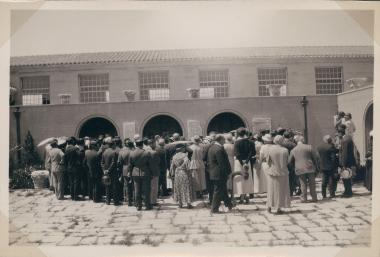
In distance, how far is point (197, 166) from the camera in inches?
324

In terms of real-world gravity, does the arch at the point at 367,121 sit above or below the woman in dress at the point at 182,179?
above

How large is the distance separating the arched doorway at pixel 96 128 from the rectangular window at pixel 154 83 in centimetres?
125

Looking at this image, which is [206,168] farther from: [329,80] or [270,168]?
[329,80]

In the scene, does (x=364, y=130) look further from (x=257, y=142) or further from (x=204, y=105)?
(x=204, y=105)

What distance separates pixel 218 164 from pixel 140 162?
159 centimetres

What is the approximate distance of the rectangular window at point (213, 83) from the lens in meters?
8.99

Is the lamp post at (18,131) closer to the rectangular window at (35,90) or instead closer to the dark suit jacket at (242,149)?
the rectangular window at (35,90)

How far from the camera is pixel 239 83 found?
10.4 meters

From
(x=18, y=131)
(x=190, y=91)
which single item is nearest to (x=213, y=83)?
(x=190, y=91)

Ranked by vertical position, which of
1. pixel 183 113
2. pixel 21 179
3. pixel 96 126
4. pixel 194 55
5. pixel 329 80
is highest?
pixel 194 55

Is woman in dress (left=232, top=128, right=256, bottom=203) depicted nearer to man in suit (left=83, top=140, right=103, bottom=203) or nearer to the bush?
man in suit (left=83, top=140, right=103, bottom=203)

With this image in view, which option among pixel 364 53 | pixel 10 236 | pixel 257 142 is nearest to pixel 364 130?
pixel 364 53

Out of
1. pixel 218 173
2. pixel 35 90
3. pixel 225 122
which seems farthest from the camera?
pixel 225 122

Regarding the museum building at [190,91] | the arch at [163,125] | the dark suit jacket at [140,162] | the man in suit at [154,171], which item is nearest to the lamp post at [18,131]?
the museum building at [190,91]
